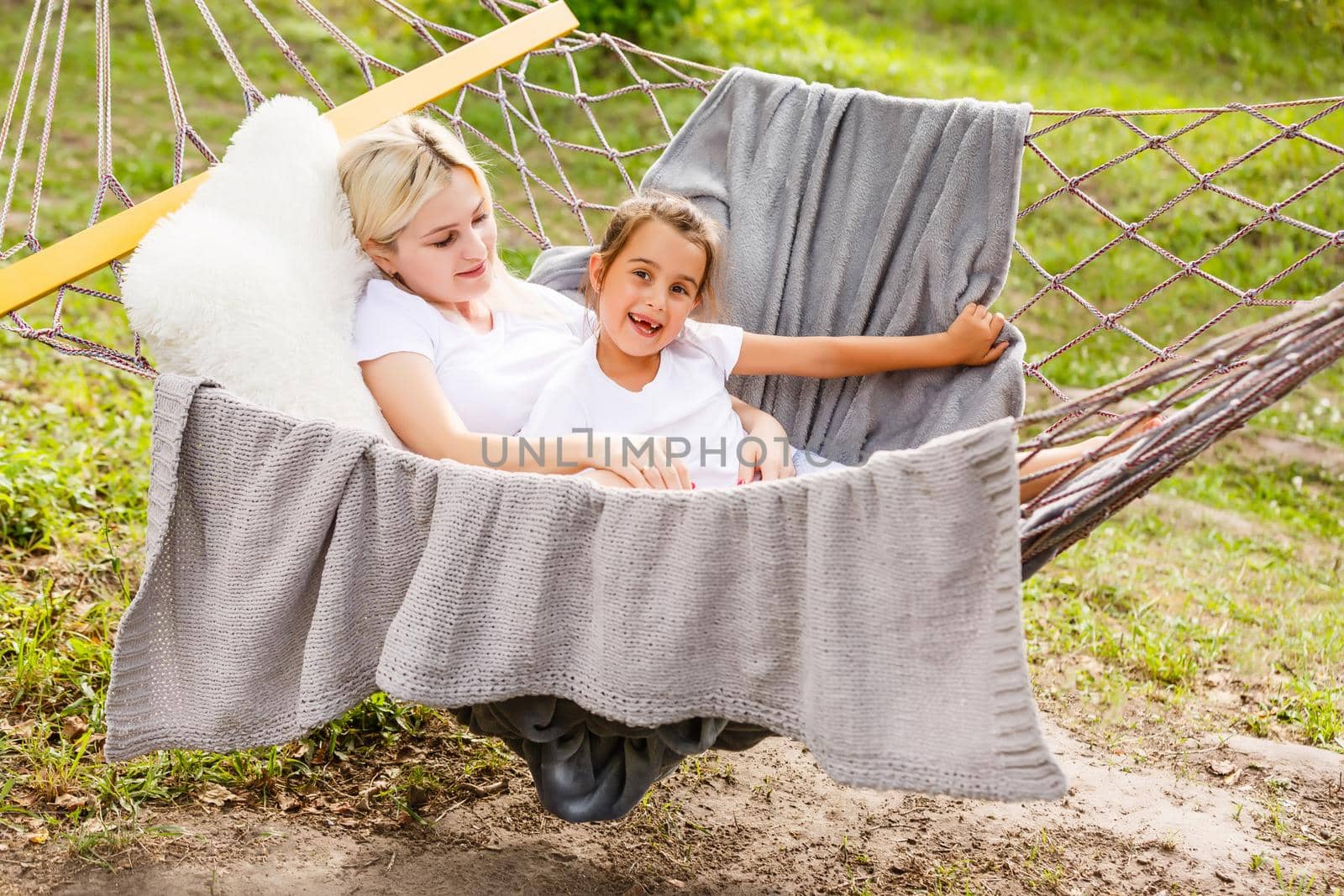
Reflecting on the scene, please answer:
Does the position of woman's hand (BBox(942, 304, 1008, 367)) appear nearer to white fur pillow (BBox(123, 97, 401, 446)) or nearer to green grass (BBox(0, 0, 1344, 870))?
green grass (BBox(0, 0, 1344, 870))

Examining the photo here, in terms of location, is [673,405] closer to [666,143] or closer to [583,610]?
[583,610]

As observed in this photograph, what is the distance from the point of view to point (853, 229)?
7.12ft

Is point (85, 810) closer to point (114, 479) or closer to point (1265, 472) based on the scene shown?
point (114, 479)

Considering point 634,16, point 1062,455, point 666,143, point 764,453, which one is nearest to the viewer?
point 1062,455

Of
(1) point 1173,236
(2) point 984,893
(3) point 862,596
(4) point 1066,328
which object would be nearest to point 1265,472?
(4) point 1066,328

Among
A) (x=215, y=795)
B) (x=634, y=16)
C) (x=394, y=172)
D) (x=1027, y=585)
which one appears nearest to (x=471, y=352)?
(x=394, y=172)

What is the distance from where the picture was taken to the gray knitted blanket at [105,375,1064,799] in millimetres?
1258

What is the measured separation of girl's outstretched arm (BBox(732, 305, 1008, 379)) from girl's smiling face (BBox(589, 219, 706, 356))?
0.19 metres

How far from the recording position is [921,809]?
6.61 ft

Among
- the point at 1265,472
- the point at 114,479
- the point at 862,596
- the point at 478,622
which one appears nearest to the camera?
the point at 862,596

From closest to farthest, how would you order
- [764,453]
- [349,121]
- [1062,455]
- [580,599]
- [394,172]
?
1. [580,599]
2. [1062,455]
3. [394,172]
4. [764,453]
5. [349,121]

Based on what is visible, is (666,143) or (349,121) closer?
(349,121)

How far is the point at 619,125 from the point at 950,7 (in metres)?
2.79

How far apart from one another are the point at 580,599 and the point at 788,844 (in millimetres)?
720
